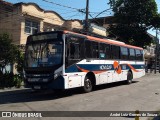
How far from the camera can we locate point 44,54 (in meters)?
13.8

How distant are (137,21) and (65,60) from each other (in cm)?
3109

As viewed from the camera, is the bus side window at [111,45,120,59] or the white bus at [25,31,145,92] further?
the bus side window at [111,45,120,59]

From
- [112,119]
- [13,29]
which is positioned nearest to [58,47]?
[112,119]

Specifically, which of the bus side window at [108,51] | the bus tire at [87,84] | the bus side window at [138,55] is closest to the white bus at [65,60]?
the bus tire at [87,84]

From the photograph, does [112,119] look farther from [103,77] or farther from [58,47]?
[103,77]

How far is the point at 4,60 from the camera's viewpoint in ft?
60.1

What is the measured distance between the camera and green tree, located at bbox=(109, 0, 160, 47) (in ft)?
137

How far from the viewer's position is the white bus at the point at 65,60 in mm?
13344

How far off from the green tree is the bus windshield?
29110mm

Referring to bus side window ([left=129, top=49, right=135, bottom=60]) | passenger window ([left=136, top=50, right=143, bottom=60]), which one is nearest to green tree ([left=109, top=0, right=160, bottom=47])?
passenger window ([left=136, top=50, right=143, bottom=60])

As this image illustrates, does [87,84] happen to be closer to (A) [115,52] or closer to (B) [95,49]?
(B) [95,49]

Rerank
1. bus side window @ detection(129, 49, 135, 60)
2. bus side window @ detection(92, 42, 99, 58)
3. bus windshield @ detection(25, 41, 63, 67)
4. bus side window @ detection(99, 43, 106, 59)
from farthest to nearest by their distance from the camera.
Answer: bus side window @ detection(129, 49, 135, 60) → bus side window @ detection(99, 43, 106, 59) → bus side window @ detection(92, 42, 99, 58) → bus windshield @ detection(25, 41, 63, 67)

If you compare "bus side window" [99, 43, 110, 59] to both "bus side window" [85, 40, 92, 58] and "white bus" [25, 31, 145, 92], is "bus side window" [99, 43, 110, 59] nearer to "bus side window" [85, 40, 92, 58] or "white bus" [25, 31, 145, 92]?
"white bus" [25, 31, 145, 92]

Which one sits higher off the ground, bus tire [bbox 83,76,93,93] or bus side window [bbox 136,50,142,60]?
bus side window [bbox 136,50,142,60]
